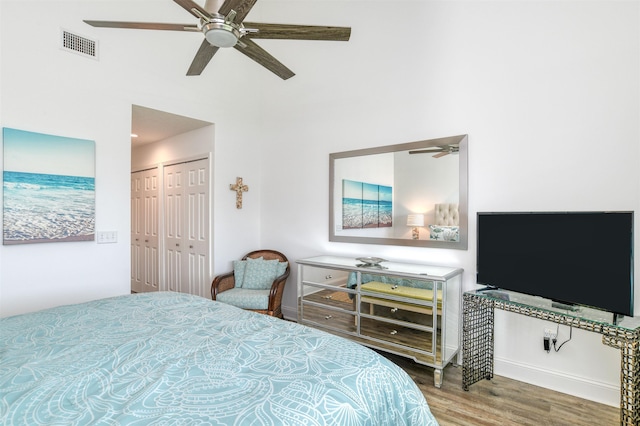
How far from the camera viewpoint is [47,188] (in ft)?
8.31

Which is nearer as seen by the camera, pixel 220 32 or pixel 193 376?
pixel 193 376

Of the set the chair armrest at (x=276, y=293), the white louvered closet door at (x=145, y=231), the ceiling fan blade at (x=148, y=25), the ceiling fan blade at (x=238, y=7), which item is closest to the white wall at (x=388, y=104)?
the chair armrest at (x=276, y=293)

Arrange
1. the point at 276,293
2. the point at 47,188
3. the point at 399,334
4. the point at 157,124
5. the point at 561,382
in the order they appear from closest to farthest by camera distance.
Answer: the point at 561,382 → the point at 47,188 → the point at 399,334 → the point at 276,293 → the point at 157,124

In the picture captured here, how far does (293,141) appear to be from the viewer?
4023mm

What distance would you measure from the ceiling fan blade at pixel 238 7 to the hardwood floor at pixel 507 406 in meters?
2.71

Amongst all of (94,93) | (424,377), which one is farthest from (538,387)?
(94,93)

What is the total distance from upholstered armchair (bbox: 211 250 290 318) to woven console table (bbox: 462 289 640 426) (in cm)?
188

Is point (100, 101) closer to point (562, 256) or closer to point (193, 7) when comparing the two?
point (193, 7)

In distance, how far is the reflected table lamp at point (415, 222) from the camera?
3000mm

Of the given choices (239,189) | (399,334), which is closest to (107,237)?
(239,189)

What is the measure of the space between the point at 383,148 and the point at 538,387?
2.40 m

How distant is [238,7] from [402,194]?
6.92ft

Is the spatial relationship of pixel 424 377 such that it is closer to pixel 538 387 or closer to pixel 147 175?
pixel 538 387

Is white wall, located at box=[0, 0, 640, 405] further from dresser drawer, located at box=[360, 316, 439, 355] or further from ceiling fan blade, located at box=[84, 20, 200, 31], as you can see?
ceiling fan blade, located at box=[84, 20, 200, 31]
